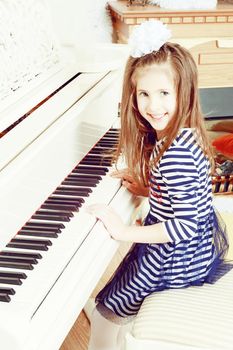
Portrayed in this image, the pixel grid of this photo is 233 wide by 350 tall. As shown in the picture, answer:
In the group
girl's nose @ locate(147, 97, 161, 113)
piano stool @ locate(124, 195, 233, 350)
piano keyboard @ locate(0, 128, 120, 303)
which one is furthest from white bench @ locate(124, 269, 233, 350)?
girl's nose @ locate(147, 97, 161, 113)

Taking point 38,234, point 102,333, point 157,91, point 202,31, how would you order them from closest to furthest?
point 38,234 → point 157,91 → point 102,333 → point 202,31

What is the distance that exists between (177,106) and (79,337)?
1.14 meters

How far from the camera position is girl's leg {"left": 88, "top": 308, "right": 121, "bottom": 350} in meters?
1.78

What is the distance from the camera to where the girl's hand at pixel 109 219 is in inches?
58.5

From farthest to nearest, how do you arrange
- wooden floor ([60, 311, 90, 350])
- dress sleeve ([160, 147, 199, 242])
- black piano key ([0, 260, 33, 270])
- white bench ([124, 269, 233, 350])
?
1. wooden floor ([60, 311, 90, 350])
2. dress sleeve ([160, 147, 199, 242])
3. white bench ([124, 269, 233, 350])
4. black piano key ([0, 260, 33, 270])

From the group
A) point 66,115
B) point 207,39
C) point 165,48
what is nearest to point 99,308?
point 66,115

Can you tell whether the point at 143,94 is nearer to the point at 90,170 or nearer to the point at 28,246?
the point at 90,170

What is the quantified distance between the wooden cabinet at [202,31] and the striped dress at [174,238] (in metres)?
1.46

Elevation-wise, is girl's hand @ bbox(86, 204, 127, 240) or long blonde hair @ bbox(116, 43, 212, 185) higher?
long blonde hair @ bbox(116, 43, 212, 185)

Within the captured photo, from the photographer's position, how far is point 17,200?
4.46 ft

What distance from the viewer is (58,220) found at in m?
1.45

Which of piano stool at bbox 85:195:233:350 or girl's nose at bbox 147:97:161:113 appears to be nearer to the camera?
piano stool at bbox 85:195:233:350

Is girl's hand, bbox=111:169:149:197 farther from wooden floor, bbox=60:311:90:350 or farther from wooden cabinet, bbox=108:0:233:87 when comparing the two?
wooden cabinet, bbox=108:0:233:87

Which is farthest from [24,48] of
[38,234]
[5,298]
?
[5,298]
